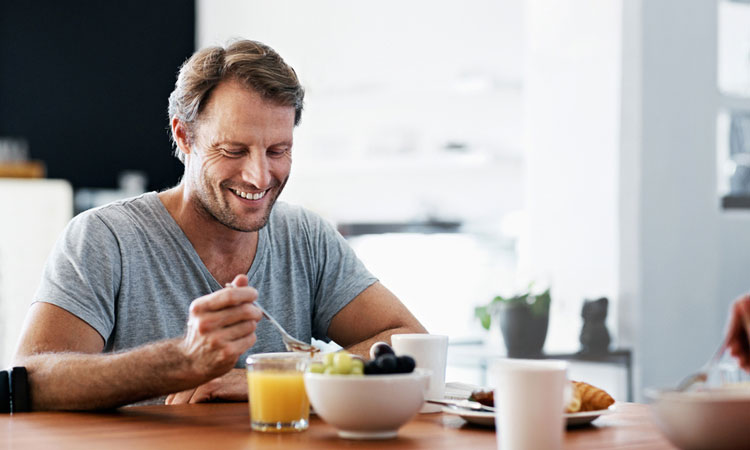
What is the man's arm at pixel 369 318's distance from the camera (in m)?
2.22

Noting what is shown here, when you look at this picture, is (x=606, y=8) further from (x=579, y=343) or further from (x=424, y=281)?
(x=424, y=281)

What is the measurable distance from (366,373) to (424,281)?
4442mm

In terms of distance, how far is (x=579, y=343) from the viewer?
11.4 feet

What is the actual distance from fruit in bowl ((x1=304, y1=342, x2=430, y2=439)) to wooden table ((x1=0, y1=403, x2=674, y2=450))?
0.03 metres

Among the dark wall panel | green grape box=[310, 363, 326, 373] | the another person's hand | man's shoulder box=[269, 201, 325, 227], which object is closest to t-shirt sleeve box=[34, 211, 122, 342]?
man's shoulder box=[269, 201, 325, 227]

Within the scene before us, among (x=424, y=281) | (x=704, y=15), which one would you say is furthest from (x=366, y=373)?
(x=424, y=281)

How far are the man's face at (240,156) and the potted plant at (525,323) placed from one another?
1.41 m

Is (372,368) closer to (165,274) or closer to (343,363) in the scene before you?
(343,363)

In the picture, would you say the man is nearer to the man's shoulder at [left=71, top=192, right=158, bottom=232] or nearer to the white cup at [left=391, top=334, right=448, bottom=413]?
the man's shoulder at [left=71, top=192, right=158, bottom=232]

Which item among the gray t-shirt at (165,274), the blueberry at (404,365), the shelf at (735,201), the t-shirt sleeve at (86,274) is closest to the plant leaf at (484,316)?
the shelf at (735,201)

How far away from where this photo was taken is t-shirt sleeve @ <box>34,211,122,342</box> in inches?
74.8

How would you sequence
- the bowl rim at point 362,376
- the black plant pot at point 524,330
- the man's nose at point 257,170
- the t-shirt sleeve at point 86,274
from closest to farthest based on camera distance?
the bowl rim at point 362,376 < the t-shirt sleeve at point 86,274 < the man's nose at point 257,170 < the black plant pot at point 524,330

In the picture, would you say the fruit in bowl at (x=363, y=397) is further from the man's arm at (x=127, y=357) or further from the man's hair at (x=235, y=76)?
the man's hair at (x=235, y=76)

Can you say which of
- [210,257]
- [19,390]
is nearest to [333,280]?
[210,257]
